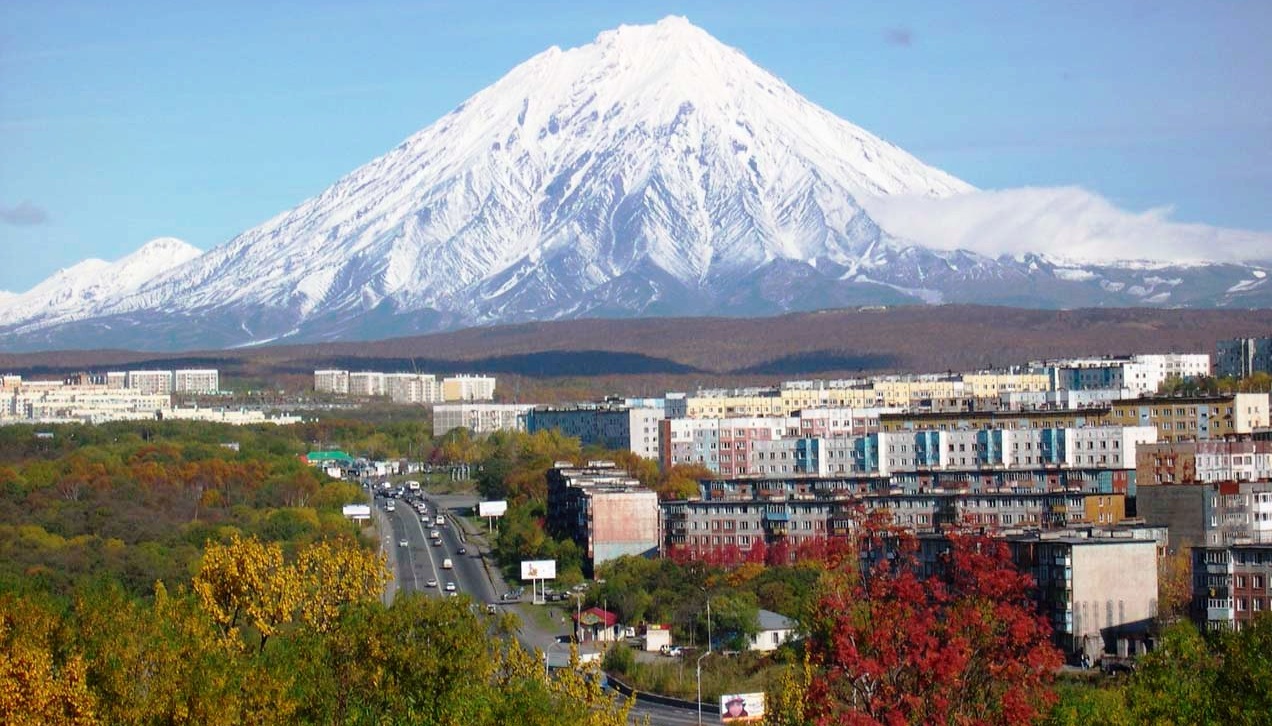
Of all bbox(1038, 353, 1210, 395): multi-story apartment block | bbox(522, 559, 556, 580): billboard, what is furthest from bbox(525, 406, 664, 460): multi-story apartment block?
bbox(522, 559, 556, 580): billboard

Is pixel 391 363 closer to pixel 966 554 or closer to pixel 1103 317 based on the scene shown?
pixel 1103 317

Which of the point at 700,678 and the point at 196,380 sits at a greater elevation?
the point at 196,380

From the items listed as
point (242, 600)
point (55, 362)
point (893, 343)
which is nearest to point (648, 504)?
point (242, 600)

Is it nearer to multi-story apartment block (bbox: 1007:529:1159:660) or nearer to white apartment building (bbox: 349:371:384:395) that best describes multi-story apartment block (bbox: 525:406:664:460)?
multi-story apartment block (bbox: 1007:529:1159:660)

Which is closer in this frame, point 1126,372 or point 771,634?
point 771,634

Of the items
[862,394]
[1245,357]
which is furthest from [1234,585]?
[1245,357]

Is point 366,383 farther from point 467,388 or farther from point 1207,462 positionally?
point 1207,462

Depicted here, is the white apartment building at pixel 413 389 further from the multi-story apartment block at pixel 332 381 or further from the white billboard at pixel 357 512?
the white billboard at pixel 357 512
